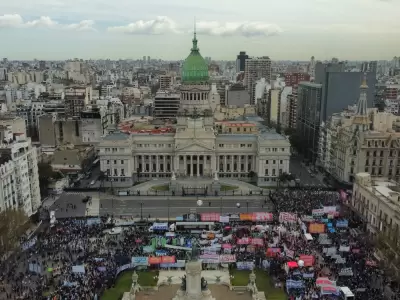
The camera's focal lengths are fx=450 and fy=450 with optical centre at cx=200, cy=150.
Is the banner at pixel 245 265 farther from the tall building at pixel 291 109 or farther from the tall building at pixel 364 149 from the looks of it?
the tall building at pixel 291 109

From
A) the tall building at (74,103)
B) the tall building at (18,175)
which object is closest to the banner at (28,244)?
the tall building at (18,175)

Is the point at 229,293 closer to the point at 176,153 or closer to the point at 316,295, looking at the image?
the point at 316,295

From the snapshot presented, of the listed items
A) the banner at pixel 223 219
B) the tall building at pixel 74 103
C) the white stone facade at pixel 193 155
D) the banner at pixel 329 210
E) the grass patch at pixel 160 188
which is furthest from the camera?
the tall building at pixel 74 103

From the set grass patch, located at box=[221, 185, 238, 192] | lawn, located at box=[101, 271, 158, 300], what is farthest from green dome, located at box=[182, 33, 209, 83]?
lawn, located at box=[101, 271, 158, 300]

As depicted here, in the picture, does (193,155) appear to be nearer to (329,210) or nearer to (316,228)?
(329,210)

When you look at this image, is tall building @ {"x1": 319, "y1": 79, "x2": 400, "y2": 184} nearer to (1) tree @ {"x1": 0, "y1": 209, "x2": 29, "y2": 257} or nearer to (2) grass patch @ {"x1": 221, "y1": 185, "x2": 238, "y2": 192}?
(2) grass patch @ {"x1": 221, "y1": 185, "x2": 238, "y2": 192}

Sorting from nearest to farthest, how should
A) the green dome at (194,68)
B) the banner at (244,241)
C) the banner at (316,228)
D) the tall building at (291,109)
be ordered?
the banner at (244,241) → the banner at (316,228) → the green dome at (194,68) → the tall building at (291,109)
